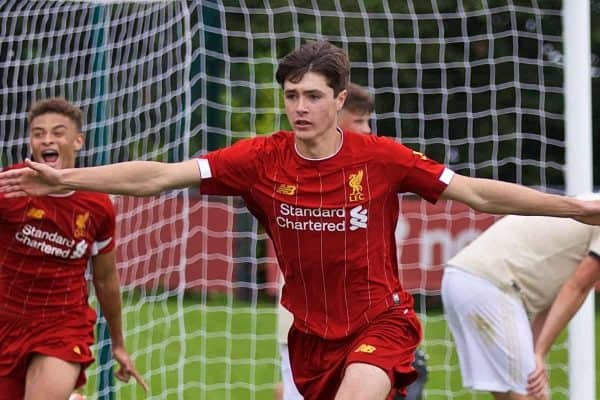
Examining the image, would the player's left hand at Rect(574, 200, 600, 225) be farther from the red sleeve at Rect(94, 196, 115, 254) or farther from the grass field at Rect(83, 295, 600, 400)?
the grass field at Rect(83, 295, 600, 400)

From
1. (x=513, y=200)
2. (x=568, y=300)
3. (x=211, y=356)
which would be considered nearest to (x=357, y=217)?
(x=513, y=200)

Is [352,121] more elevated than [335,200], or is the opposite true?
[352,121]

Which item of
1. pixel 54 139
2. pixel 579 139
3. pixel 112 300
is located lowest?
pixel 112 300

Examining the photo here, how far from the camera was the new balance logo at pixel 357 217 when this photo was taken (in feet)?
17.3

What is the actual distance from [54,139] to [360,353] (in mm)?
2177

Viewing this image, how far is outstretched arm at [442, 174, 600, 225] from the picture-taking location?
17.1ft

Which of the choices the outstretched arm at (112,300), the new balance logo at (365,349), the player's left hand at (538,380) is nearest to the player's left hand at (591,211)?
the new balance logo at (365,349)

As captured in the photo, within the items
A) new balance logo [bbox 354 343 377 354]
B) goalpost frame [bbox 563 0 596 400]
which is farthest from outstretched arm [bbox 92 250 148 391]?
goalpost frame [bbox 563 0 596 400]

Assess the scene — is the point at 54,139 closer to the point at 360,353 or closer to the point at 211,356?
the point at 360,353

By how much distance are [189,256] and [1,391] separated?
404 cm

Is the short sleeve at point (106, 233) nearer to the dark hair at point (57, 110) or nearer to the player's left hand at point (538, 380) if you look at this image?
the dark hair at point (57, 110)

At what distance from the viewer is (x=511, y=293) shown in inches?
257

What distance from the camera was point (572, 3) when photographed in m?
6.90

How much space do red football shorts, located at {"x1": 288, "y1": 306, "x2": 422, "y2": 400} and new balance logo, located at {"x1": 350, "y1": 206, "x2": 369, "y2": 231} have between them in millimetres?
376
